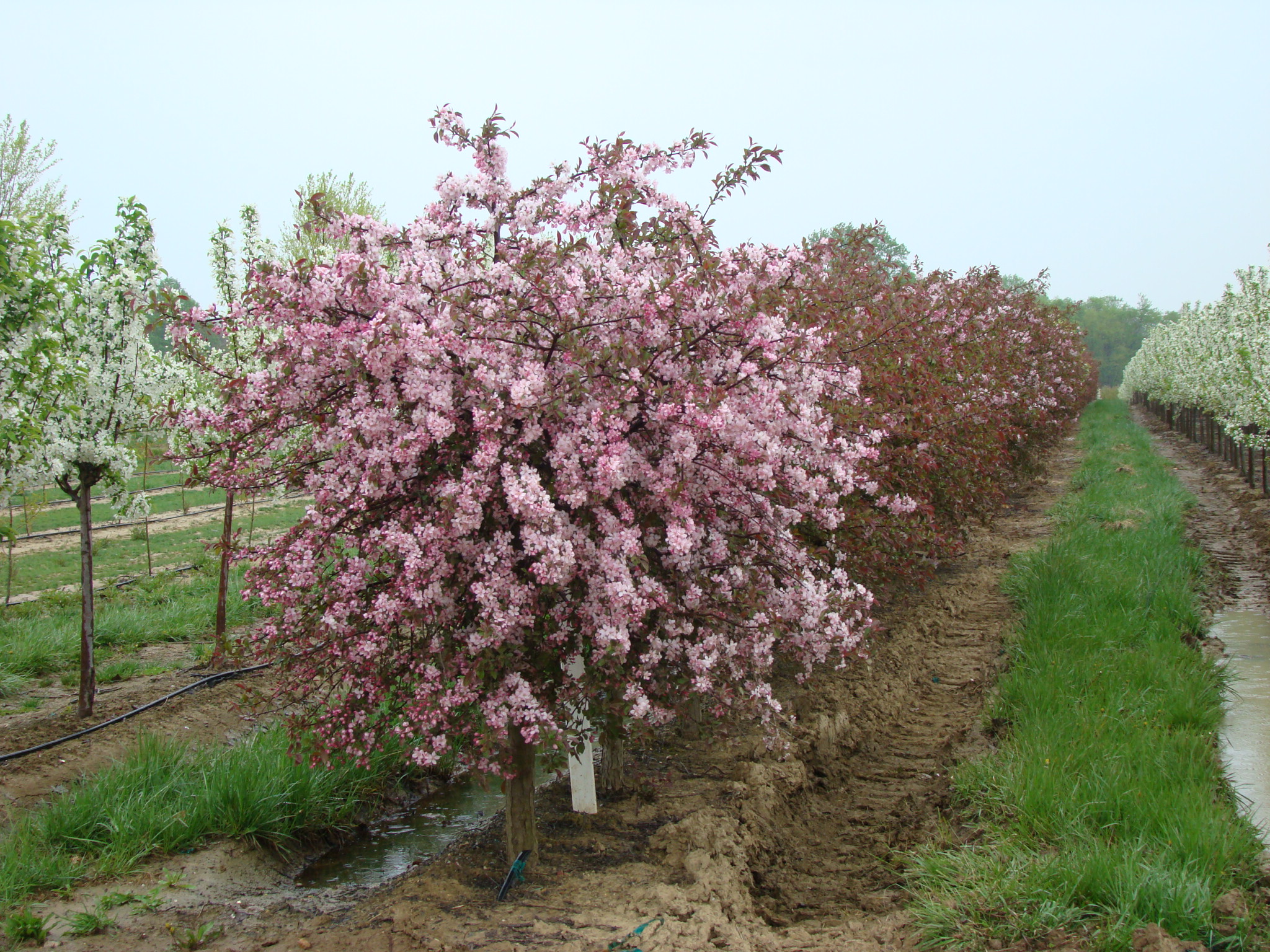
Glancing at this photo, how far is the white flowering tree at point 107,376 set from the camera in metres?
6.68

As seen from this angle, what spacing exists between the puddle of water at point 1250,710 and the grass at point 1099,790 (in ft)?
0.59

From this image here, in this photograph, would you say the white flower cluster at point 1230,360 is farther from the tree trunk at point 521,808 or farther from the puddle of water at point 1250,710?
the tree trunk at point 521,808

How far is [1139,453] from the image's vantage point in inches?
823

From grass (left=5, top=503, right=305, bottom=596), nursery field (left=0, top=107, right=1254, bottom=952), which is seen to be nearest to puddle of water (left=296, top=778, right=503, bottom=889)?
nursery field (left=0, top=107, right=1254, bottom=952)

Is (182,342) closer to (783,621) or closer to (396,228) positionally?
(396,228)

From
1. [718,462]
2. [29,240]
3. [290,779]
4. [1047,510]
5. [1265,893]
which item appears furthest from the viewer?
[1047,510]

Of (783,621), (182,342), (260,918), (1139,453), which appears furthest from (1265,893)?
(1139,453)

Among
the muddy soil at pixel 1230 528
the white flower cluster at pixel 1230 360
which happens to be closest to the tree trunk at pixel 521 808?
the muddy soil at pixel 1230 528

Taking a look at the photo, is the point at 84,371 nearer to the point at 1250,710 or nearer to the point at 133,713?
the point at 133,713

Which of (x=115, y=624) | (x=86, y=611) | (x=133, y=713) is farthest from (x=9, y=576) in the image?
(x=133, y=713)

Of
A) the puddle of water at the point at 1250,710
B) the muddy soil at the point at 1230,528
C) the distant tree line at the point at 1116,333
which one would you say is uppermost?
the distant tree line at the point at 1116,333

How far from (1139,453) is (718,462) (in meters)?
20.4

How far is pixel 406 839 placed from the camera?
211 inches

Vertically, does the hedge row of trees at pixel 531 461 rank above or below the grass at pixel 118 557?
above
